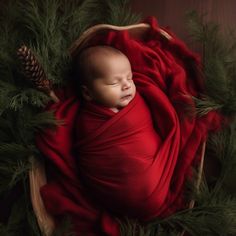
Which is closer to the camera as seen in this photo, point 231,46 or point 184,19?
point 231,46

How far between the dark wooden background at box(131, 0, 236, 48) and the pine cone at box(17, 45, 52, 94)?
0.32 metres

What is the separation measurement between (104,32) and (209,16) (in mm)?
259

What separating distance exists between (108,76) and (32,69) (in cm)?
14

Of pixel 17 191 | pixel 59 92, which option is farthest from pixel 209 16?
pixel 17 191

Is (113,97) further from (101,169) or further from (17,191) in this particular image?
(17,191)

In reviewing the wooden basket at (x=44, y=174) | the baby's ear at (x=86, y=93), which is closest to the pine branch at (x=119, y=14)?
the wooden basket at (x=44, y=174)

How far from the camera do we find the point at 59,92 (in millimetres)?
848

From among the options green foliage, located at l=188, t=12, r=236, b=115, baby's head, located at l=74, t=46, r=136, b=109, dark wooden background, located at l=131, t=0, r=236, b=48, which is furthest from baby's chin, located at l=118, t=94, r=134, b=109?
dark wooden background, located at l=131, t=0, r=236, b=48

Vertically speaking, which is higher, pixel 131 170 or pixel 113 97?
pixel 113 97

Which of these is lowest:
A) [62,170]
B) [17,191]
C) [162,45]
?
[17,191]

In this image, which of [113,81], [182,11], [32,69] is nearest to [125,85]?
[113,81]

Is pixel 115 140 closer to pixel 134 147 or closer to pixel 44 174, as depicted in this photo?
pixel 134 147

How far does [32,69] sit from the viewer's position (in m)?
0.75

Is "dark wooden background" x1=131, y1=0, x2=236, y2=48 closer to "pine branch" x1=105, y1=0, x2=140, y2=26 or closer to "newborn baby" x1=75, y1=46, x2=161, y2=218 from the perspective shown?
"pine branch" x1=105, y1=0, x2=140, y2=26
